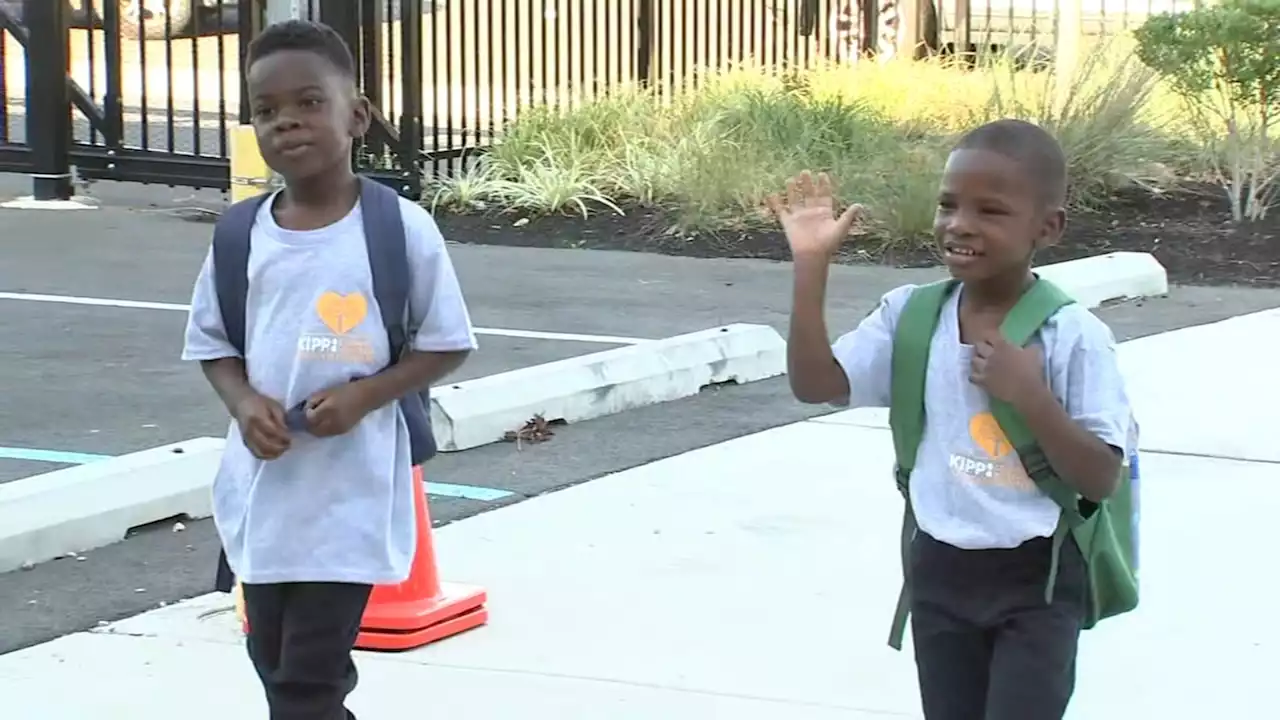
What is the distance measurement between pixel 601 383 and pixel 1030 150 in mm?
4554

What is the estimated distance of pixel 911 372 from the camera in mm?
3416

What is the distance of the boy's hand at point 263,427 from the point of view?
11.7ft

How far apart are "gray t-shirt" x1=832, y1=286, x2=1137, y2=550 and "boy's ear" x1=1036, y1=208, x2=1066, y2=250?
4.5 inches

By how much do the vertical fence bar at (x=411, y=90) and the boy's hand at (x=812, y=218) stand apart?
33.7 ft

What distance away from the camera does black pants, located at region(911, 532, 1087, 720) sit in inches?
131

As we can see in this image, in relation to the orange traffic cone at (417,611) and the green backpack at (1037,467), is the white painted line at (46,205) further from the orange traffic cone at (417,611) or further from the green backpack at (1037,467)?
the green backpack at (1037,467)

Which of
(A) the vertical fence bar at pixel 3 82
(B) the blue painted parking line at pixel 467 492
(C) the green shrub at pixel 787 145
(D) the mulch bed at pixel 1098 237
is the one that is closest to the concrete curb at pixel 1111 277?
(D) the mulch bed at pixel 1098 237

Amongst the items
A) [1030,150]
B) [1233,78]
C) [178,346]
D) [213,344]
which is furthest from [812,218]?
[1233,78]

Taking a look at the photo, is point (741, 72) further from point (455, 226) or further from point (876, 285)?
point (876, 285)

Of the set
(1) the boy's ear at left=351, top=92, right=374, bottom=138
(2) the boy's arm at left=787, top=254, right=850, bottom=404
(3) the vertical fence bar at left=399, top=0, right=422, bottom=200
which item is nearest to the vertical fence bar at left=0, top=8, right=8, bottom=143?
(3) the vertical fence bar at left=399, top=0, right=422, bottom=200

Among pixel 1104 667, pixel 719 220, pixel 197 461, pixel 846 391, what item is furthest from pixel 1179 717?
pixel 719 220

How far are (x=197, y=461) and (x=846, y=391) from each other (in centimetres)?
336

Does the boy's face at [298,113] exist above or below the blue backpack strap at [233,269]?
above

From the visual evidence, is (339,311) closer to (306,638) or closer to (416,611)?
(306,638)
